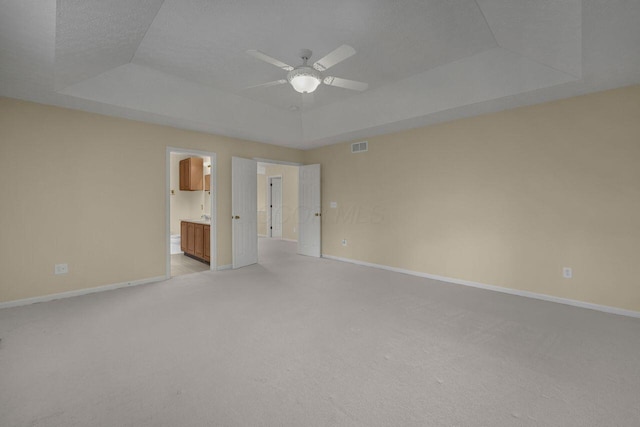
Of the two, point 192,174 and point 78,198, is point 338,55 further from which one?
point 192,174

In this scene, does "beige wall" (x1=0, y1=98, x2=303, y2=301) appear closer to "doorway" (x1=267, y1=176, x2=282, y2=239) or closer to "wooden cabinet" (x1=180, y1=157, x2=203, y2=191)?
"wooden cabinet" (x1=180, y1=157, x2=203, y2=191)

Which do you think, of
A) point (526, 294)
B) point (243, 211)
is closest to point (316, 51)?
point (243, 211)

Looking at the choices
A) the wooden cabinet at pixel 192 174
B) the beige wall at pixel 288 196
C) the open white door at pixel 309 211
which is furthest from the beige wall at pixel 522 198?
the wooden cabinet at pixel 192 174

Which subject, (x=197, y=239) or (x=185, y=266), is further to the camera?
(x=197, y=239)

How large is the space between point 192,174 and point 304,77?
6.64 metres

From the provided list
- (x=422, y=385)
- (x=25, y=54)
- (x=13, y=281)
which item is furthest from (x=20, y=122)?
(x=422, y=385)

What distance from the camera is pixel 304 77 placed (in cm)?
269

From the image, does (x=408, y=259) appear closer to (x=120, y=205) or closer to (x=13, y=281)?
(x=120, y=205)

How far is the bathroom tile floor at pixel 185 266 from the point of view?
482 centimetres

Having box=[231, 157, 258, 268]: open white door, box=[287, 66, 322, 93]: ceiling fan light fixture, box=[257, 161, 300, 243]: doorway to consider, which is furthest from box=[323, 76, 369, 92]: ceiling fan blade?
box=[257, 161, 300, 243]: doorway

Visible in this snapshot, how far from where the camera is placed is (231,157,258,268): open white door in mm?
5121

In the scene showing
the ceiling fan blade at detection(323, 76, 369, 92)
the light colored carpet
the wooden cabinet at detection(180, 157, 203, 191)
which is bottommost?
the light colored carpet

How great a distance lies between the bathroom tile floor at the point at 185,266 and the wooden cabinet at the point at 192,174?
2.79 metres

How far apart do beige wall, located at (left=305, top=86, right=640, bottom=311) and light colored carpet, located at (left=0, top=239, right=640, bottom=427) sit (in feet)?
1.83
